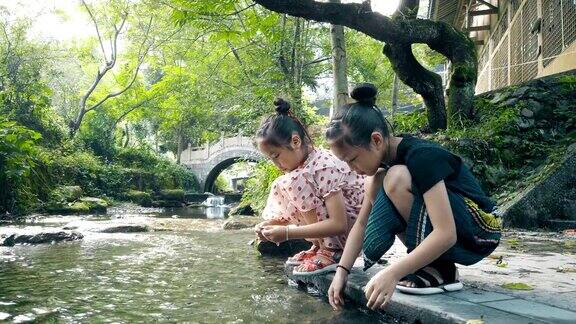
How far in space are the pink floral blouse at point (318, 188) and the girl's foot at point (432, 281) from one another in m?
0.70

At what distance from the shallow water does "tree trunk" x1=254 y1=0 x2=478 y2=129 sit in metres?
3.01

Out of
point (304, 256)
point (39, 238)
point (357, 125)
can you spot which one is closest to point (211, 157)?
point (39, 238)

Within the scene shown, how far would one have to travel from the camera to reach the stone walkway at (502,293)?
1.66 metres

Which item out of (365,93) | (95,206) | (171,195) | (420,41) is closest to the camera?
(365,93)

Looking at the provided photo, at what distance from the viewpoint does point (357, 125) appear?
2006mm

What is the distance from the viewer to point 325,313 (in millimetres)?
2297

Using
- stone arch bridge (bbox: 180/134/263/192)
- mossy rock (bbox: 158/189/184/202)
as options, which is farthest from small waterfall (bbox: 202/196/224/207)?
stone arch bridge (bbox: 180/134/263/192)

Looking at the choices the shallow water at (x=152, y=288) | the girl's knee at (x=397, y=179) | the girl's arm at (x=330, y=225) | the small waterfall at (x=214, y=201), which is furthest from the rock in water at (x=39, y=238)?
the small waterfall at (x=214, y=201)

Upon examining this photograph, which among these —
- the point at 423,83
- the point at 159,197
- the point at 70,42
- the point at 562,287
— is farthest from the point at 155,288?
the point at 70,42

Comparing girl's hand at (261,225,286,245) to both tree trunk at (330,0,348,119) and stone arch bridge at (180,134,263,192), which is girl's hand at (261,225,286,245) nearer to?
tree trunk at (330,0,348,119)

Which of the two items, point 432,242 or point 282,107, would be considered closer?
point 432,242

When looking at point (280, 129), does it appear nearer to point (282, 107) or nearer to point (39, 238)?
point (282, 107)

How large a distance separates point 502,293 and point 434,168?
668 millimetres

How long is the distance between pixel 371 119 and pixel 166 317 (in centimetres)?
138
